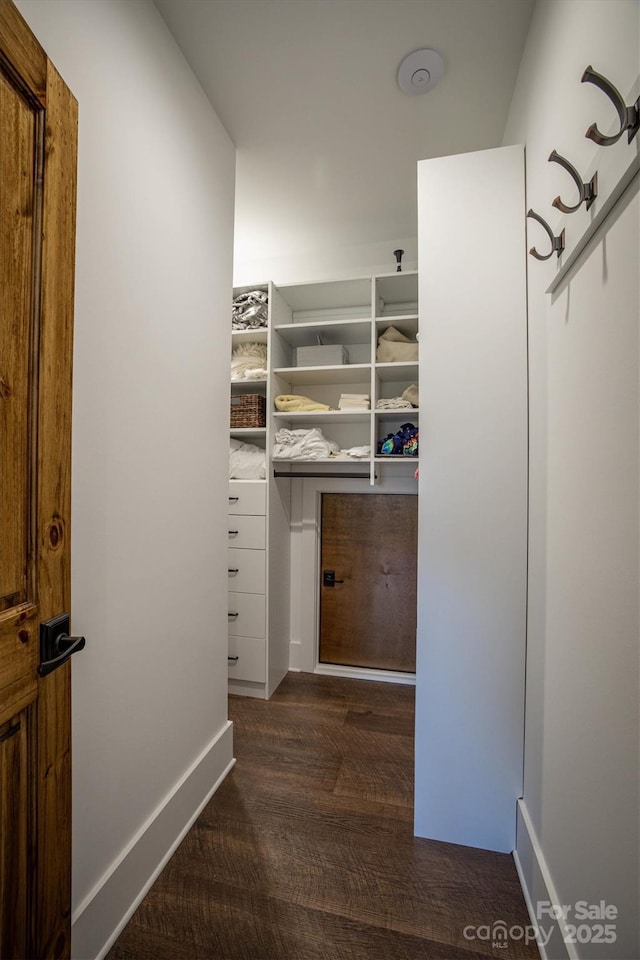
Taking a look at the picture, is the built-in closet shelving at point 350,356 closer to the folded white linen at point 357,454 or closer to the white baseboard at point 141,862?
the folded white linen at point 357,454

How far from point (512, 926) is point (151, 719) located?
1.22m

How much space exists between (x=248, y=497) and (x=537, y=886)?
1986 mm

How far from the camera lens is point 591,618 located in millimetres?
899

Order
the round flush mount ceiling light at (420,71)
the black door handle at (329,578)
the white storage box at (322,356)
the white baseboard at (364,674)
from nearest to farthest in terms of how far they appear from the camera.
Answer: the round flush mount ceiling light at (420,71) → the white storage box at (322,356) → the white baseboard at (364,674) → the black door handle at (329,578)

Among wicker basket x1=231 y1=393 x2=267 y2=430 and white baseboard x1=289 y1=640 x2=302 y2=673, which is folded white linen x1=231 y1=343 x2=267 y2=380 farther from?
white baseboard x1=289 y1=640 x2=302 y2=673

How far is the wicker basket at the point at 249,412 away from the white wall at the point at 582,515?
5.15ft

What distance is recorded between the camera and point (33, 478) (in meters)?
0.79

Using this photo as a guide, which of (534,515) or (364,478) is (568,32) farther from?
(364,478)

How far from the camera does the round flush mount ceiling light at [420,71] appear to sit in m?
1.50

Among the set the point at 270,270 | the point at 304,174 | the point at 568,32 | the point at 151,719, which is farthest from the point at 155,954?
the point at 270,270

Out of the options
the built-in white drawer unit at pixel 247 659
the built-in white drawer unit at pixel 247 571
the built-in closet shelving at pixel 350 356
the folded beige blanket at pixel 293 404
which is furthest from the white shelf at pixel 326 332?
the built-in white drawer unit at pixel 247 659

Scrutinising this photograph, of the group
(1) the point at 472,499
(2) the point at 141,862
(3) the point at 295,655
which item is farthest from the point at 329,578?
(2) the point at 141,862

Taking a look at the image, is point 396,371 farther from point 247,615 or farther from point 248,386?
point 247,615

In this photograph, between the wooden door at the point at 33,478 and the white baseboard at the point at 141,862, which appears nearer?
the wooden door at the point at 33,478
